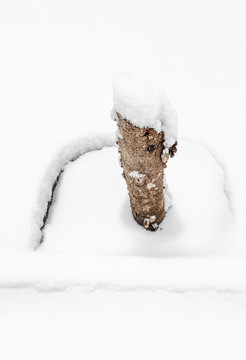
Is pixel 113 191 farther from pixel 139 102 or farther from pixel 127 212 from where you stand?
pixel 139 102

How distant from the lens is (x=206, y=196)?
125cm

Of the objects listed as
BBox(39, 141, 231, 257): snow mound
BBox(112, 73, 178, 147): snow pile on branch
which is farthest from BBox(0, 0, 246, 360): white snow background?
BBox(112, 73, 178, 147): snow pile on branch

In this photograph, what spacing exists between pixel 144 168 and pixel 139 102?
21cm

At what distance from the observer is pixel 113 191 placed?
1.30 m

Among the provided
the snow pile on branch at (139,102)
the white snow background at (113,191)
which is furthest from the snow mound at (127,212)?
the snow pile on branch at (139,102)

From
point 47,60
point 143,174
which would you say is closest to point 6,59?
point 47,60

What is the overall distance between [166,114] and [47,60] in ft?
4.15

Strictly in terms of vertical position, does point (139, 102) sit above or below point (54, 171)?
above

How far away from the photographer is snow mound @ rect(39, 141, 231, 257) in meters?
1.13

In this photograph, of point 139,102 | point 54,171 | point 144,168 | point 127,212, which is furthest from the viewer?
point 54,171

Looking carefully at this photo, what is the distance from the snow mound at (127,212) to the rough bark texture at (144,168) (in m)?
0.06

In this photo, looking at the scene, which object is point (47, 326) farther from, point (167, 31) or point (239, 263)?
point (167, 31)

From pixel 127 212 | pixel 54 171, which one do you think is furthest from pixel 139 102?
pixel 54 171

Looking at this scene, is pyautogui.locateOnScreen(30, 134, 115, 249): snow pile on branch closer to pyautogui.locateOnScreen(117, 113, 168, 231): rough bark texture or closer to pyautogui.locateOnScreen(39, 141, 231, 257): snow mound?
pyautogui.locateOnScreen(39, 141, 231, 257): snow mound
